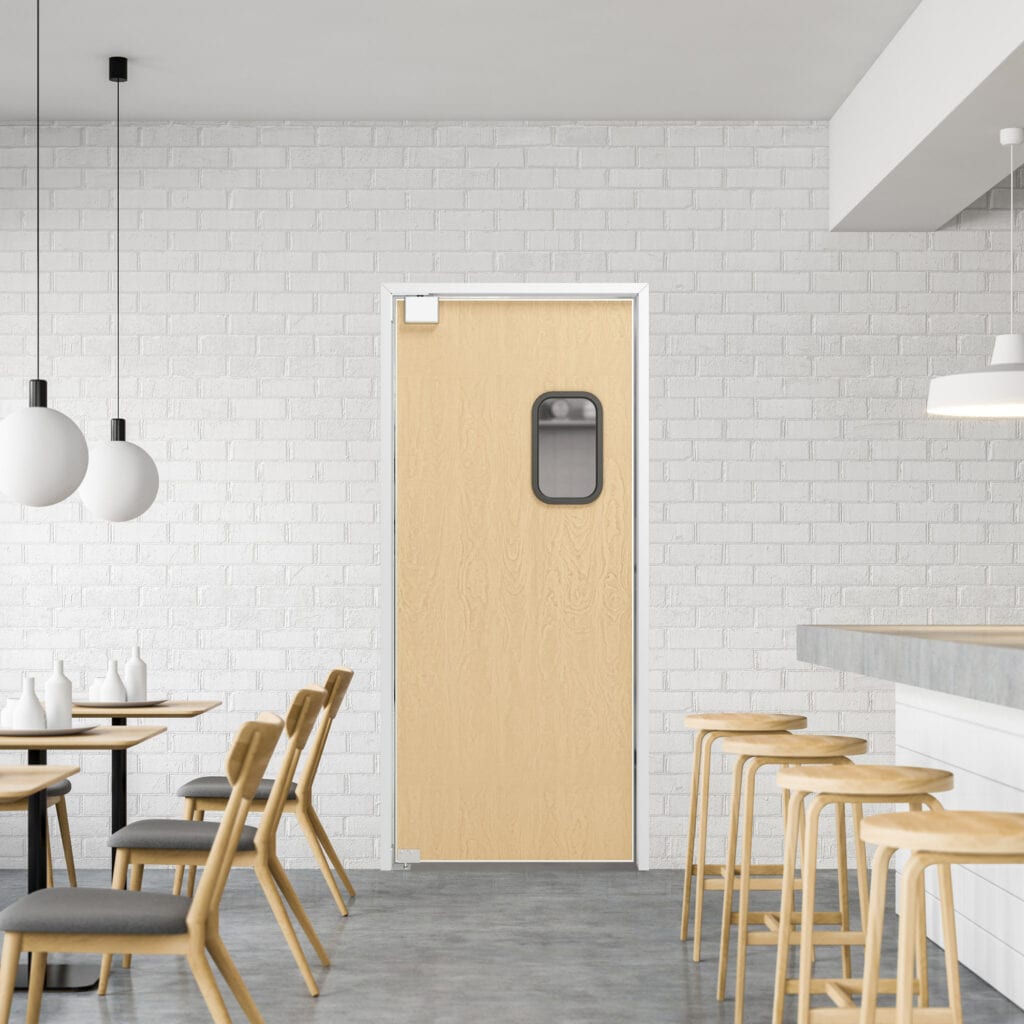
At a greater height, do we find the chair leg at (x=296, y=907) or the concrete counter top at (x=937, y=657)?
the concrete counter top at (x=937, y=657)

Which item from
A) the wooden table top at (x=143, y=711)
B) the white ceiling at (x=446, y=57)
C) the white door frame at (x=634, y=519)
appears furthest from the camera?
the white door frame at (x=634, y=519)

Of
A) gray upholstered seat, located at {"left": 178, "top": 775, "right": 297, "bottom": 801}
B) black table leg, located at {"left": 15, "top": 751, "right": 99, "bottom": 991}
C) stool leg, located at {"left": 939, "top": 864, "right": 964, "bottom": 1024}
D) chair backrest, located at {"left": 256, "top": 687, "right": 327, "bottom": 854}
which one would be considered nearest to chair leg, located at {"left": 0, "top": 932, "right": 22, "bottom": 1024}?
black table leg, located at {"left": 15, "top": 751, "right": 99, "bottom": 991}

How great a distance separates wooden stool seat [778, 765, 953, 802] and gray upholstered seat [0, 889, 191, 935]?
128cm

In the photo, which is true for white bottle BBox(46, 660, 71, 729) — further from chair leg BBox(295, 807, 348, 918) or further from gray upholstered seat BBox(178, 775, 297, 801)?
chair leg BBox(295, 807, 348, 918)

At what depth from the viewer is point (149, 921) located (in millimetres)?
2613

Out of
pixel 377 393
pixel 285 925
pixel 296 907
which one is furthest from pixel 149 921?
pixel 377 393

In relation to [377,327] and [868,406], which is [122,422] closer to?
[377,327]

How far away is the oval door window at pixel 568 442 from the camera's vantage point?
509 cm

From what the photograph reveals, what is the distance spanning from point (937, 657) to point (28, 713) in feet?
8.20

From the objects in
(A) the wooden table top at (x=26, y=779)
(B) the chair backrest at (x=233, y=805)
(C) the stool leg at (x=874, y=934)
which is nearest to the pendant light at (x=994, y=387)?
(C) the stool leg at (x=874, y=934)

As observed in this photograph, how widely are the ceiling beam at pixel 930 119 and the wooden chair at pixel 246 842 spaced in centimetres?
240

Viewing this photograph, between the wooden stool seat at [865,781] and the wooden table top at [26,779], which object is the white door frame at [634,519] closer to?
the wooden table top at [26,779]

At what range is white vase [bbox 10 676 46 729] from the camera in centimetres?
375

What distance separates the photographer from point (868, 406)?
5.00m
